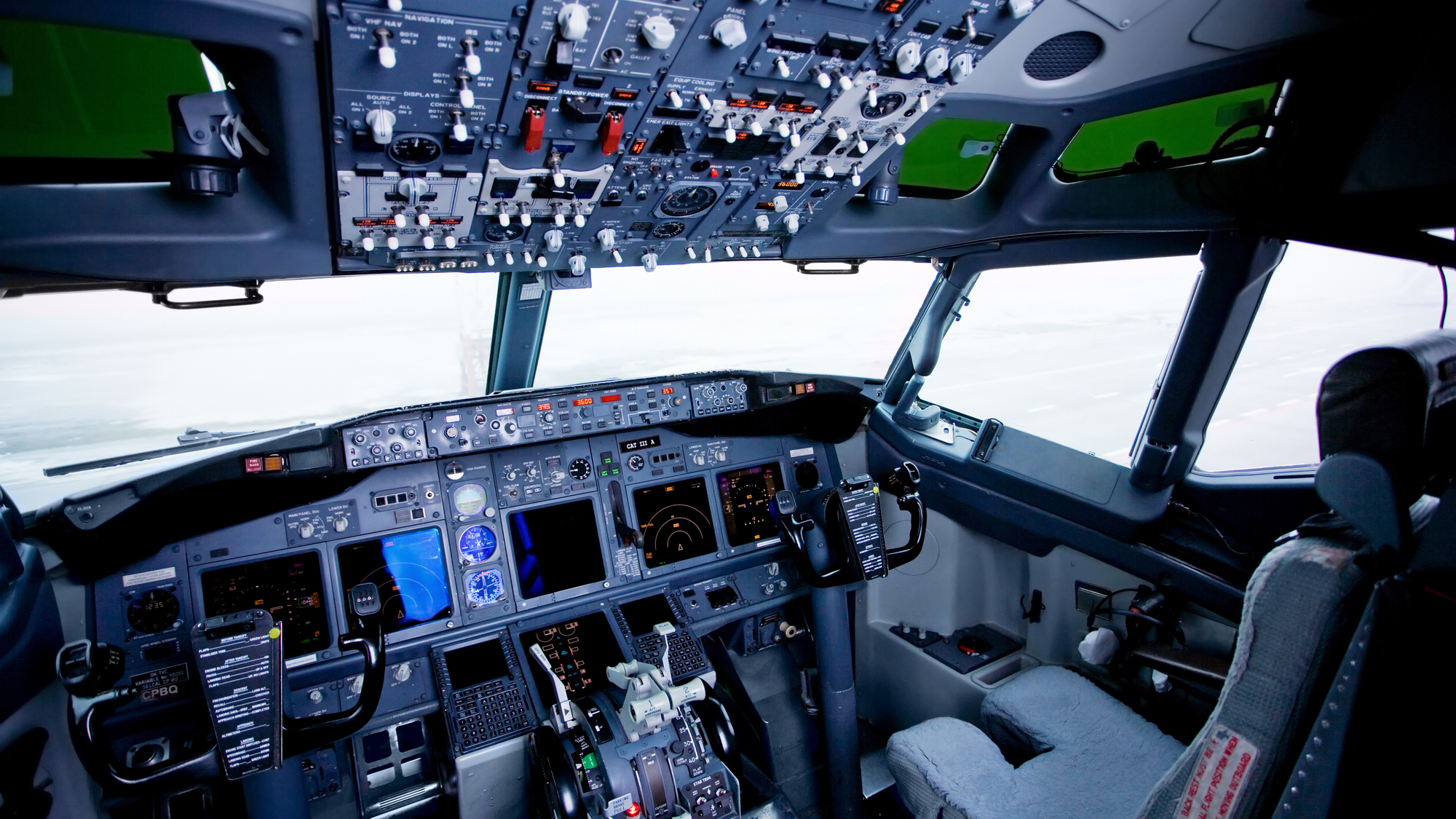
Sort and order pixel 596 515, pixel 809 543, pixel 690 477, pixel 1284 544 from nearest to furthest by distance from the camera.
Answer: pixel 1284 544 → pixel 809 543 → pixel 596 515 → pixel 690 477

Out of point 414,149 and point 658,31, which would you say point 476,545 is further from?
point 658,31

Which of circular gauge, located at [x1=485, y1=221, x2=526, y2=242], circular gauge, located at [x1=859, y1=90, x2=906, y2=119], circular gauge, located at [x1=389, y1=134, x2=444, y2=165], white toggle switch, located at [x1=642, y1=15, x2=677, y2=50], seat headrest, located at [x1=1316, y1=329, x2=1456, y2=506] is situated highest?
white toggle switch, located at [x1=642, y1=15, x2=677, y2=50]

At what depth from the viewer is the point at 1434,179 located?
66.9 inches

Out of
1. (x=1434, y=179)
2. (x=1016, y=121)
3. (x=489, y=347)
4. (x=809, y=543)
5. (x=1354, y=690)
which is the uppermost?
(x=1016, y=121)

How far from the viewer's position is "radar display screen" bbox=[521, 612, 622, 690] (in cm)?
266

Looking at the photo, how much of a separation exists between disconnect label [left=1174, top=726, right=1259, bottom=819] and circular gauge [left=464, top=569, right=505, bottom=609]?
2.29 metres

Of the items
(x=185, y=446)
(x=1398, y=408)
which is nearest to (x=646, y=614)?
(x=185, y=446)

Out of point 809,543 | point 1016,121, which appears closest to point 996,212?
point 1016,121

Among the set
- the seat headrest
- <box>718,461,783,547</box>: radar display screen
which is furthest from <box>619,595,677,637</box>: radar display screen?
the seat headrest

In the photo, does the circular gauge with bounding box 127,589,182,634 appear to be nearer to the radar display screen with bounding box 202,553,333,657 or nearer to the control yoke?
the radar display screen with bounding box 202,553,333,657

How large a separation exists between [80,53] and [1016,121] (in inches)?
97.9

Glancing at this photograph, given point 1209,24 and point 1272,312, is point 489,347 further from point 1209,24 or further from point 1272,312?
point 1272,312

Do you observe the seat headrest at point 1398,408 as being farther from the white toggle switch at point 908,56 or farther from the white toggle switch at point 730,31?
the white toggle switch at point 730,31

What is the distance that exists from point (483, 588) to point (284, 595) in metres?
0.66
